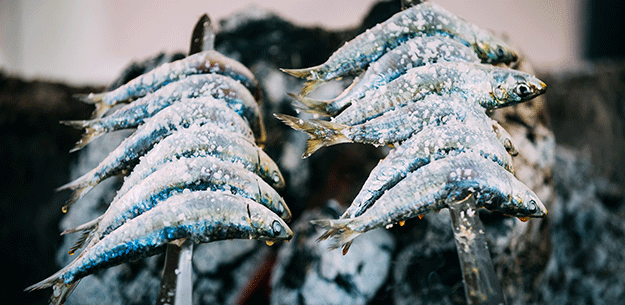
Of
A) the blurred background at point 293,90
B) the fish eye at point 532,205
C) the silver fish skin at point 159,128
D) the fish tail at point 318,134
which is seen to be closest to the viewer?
the fish eye at point 532,205

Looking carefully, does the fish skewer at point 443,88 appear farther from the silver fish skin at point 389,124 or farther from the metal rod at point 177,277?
the metal rod at point 177,277

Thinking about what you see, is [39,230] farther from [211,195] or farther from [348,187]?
[348,187]

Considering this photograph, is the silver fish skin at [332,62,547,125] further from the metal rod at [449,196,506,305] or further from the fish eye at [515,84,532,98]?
the metal rod at [449,196,506,305]

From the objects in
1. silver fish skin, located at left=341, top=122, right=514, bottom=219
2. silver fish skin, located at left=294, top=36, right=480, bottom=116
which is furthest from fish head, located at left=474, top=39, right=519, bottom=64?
silver fish skin, located at left=341, top=122, right=514, bottom=219

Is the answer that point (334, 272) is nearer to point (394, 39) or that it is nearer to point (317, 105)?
point (317, 105)

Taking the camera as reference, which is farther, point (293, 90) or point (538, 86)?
Result: point (293, 90)

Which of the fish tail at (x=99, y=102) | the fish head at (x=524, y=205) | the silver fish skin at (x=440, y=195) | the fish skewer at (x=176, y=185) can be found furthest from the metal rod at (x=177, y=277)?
the fish head at (x=524, y=205)

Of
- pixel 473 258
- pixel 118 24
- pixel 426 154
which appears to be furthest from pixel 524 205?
pixel 118 24
